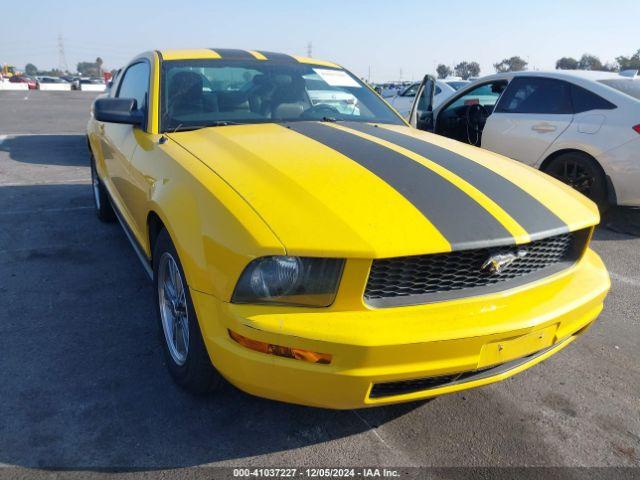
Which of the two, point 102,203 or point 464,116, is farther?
point 464,116

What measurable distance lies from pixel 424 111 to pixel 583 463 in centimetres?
317

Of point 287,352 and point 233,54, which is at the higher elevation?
point 233,54

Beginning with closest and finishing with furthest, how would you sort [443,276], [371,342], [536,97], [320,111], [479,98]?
[371,342] → [443,276] → [320,111] → [536,97] → [479,98]

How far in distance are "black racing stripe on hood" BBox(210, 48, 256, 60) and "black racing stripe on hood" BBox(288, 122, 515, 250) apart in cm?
119

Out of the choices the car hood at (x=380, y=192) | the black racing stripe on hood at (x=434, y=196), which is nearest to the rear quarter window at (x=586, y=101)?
the car hood at (x=380, y=192)

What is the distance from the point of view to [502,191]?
7.37ft

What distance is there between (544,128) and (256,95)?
11.2 ft

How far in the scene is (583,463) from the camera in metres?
2.05

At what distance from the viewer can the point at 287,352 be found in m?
1.74

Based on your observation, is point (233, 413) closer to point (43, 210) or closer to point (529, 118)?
point (43, 210)

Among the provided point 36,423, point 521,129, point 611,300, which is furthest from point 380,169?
point 521,129

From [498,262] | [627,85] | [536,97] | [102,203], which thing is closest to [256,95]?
[498,262]

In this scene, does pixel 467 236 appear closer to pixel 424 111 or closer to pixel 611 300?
pixel 611 300

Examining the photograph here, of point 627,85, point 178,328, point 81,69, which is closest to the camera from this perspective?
point 178,328
